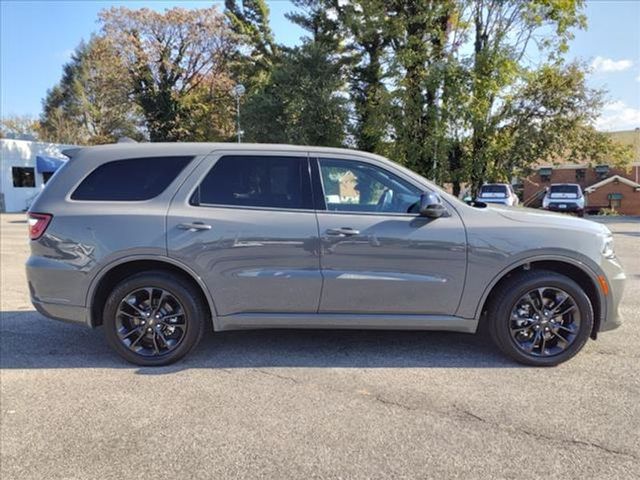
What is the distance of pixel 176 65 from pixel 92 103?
20.6 meters

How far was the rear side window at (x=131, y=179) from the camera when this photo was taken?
412cm

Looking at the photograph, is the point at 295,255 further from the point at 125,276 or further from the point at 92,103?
the point at 92,103

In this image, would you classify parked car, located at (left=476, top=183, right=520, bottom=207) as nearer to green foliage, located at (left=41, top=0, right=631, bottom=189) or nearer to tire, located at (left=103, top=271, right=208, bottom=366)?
green foliage, located at (left=41, top=0, right=631, bottom=189)

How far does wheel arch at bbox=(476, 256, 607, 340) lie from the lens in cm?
395

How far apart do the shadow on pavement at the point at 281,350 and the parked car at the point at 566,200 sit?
70.3ft

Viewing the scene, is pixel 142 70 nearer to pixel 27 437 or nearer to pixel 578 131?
pixel 578 131

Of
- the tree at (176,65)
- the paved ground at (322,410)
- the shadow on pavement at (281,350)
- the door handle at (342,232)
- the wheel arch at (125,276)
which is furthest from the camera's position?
the tree at (176,65)

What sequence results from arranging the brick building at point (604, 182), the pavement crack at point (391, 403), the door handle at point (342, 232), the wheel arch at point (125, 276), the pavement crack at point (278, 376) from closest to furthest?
the pavement crack at point (391, 403)
the pavement crack at point (278, 376)
the door handle at point (342, 232)
the wheel arch at point (125, 276)
the brick building at point (604, 182)

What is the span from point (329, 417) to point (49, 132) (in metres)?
60.6

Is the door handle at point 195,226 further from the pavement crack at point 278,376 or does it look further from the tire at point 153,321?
the pavement crack at point 278,376

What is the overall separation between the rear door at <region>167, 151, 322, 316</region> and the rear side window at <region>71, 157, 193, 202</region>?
21 centimetres

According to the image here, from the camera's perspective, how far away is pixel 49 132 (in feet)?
176

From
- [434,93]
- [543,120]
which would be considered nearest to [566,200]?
[543,120]

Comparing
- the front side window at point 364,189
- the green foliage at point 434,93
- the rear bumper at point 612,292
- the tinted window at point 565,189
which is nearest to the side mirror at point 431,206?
the front side window at point 364,189
